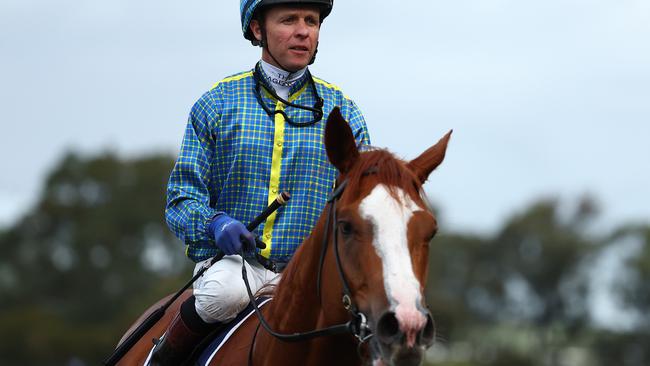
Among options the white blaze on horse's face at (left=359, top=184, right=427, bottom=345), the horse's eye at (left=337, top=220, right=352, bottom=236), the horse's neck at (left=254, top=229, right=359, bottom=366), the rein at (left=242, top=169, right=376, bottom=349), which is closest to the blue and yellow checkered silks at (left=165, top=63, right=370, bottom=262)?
the horse's neck at (left=254, top=229, right=359, bottom=366)

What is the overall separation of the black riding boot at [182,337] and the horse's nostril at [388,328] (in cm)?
186

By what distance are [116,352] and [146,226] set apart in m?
69.5

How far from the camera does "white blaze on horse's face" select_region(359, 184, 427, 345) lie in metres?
5.47

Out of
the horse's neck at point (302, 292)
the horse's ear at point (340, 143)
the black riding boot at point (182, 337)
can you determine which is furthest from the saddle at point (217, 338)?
the horse's ear at point (340, 143)

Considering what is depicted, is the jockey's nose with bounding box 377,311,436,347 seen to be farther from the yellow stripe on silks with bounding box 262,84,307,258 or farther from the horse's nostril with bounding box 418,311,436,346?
the yellow stripe on silks with bounding box 262,84,307,258

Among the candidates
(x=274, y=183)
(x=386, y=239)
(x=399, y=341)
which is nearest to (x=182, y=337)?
(x=274, y=183)

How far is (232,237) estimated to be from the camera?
6613 mm

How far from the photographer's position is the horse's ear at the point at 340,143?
6156 mm

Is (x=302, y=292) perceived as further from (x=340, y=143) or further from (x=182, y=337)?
(x=182, y=337)

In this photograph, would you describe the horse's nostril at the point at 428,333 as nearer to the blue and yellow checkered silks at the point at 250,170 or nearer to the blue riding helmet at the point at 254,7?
the blue and yellow checkered silks at the point at 250,170

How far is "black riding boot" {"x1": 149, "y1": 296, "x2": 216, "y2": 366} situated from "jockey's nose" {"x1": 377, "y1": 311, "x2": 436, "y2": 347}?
1878 mm

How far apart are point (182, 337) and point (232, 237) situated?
0.93 meters

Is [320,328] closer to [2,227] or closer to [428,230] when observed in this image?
[428,230]

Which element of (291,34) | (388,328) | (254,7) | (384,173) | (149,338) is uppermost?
(254,7)
